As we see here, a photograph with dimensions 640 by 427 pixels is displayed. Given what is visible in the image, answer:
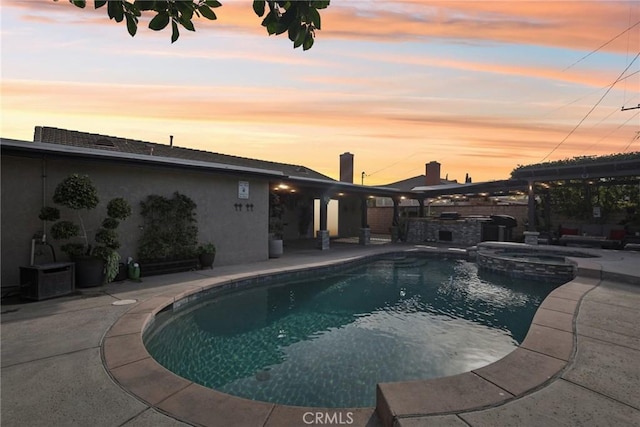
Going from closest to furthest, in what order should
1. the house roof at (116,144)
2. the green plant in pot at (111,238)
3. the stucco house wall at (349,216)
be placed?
1. the green plant in pot at (111,238)
2. the house roof at (116,144)
3. the stucco house wall at (349,216)

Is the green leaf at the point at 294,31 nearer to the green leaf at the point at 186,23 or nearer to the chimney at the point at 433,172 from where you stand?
the green leaf at the point at 186,23

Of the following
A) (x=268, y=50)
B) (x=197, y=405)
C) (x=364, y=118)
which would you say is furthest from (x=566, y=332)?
(x=364, y=118)

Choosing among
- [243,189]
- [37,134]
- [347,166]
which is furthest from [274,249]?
[347,166]

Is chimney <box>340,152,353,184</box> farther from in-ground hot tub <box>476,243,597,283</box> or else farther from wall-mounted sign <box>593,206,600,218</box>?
wall-mounted sign <box>593,206,600,218</box>

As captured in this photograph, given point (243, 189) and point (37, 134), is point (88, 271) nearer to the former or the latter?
point (243, 189)

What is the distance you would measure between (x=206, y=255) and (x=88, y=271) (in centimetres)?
289

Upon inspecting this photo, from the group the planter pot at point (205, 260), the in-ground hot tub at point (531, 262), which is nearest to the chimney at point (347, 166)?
the in-ground hot tub at point (531, 262)

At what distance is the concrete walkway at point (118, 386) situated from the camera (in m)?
2.37

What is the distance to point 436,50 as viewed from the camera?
643 centimetres

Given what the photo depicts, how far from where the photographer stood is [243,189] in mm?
10297

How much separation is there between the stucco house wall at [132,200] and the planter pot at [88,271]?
761mm

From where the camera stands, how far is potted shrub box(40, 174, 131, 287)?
20.5 ft

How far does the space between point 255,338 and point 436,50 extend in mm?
6543

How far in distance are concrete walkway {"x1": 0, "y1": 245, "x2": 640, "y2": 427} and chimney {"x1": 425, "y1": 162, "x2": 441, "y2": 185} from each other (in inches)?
773
